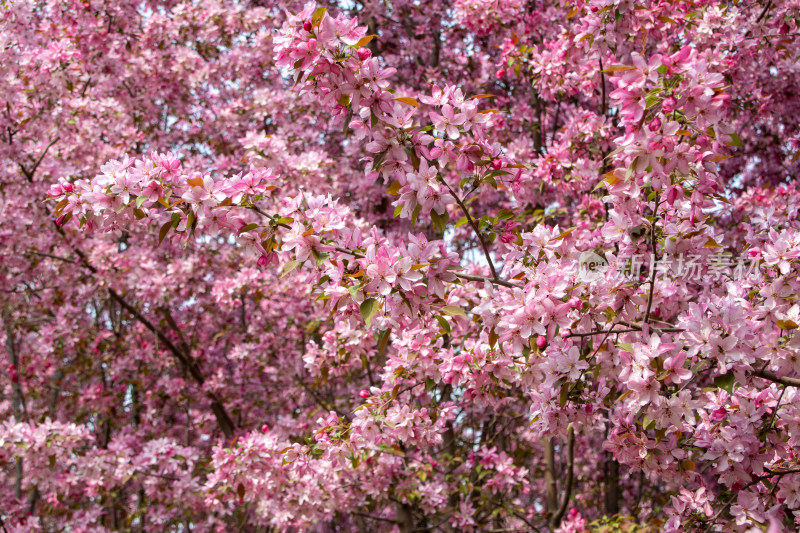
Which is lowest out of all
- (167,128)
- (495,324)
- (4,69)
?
(495,324)

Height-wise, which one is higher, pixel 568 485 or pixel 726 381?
pixel 568 485

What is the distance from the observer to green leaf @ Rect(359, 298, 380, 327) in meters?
1.80

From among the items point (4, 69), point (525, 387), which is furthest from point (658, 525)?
point (4, 69)

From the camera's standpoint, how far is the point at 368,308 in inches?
72.1

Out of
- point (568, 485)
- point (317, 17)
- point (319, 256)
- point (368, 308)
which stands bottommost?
point (368, 308)

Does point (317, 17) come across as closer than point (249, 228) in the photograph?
Yes

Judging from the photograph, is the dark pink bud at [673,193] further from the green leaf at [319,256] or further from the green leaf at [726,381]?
the green leaf at [319,256]

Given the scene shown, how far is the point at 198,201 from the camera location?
1.99 meters

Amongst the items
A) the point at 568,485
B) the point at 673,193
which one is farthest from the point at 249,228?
the point at 568,485

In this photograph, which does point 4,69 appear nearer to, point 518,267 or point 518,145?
point 518,145

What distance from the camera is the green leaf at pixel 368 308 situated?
70.7 inches

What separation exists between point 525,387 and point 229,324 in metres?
4.70

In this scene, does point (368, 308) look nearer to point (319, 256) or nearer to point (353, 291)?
point (353, 291)

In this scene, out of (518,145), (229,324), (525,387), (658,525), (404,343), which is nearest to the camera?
(525,387)
